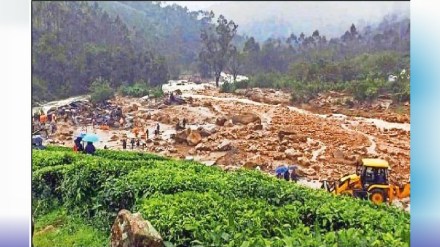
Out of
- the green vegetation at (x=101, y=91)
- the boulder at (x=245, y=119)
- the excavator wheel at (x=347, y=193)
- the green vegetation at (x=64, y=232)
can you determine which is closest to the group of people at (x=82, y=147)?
the green vegetation at (x=101, y=91)

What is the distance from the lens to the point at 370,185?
14.5ft

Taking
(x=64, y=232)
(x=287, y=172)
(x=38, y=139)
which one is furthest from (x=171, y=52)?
(x=64, y=232)

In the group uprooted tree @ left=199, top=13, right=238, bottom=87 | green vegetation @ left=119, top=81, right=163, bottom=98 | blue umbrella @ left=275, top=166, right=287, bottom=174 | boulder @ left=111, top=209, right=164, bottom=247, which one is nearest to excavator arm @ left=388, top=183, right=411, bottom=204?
blue umbrella @ left=275, top=166, right=287, bottom=174

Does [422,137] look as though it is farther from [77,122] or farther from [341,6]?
[77,122]

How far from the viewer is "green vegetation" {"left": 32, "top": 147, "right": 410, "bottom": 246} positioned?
3.94 meters

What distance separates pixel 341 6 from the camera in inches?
191

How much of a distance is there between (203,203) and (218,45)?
1.20m

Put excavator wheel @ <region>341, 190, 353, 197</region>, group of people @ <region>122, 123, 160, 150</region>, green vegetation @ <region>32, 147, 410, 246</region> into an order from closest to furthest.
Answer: green vegetation @ <region>32, 147, 410, 246</region>, excavator wheel @ <region>341, 190, 353, 197</region>, group of people @ <region>122, 123, 160, 150</region>

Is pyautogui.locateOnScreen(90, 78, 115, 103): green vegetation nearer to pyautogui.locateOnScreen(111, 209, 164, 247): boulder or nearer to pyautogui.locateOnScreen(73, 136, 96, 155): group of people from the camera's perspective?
pyautogui.locateOnScreen(73, 136, 96, 155): group of people

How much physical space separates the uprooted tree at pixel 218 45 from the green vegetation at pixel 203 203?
27.9 inches

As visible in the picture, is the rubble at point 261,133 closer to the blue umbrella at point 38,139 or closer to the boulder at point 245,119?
the boulder at point 245,119

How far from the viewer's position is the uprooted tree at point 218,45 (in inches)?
190

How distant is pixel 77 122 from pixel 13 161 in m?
0.59

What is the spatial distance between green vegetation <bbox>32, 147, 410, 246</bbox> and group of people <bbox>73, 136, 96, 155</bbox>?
0.05m
